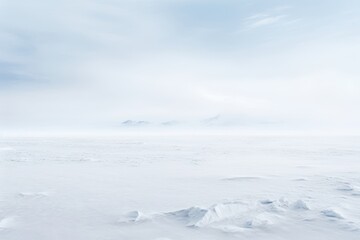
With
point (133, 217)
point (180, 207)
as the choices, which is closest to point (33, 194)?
point (133, 217)

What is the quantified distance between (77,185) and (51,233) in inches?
197

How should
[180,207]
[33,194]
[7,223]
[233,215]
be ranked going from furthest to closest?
[33,194]
[180,207]
[233,215]
[7,223]

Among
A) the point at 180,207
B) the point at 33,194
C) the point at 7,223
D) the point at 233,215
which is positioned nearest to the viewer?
the point at 7,223

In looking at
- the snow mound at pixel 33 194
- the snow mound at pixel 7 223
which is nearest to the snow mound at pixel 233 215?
the snow mound at pixel 7 223

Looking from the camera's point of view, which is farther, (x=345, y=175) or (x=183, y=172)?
(x=183, y=172)

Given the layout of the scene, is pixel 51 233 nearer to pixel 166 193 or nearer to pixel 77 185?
pixel 166 193

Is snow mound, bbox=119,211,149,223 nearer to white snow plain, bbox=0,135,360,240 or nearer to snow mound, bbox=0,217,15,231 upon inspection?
white snow plain, bbox=0,135,360,240

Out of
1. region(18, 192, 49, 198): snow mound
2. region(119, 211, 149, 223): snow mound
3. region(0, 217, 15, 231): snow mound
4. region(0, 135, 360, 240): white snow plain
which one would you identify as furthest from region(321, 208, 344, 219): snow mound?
region(18, 192, 49, 198): snow mound

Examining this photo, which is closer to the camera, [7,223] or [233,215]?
[7,223]

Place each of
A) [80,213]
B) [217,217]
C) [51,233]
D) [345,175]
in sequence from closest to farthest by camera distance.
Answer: [51,233]
[217,217]
[80,213]
[345,175]

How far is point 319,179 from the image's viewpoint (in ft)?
37.8

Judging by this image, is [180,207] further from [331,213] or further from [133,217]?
[331,213]

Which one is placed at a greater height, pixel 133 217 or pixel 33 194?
pixel 33 194

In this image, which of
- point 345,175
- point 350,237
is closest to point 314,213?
point 350,237
